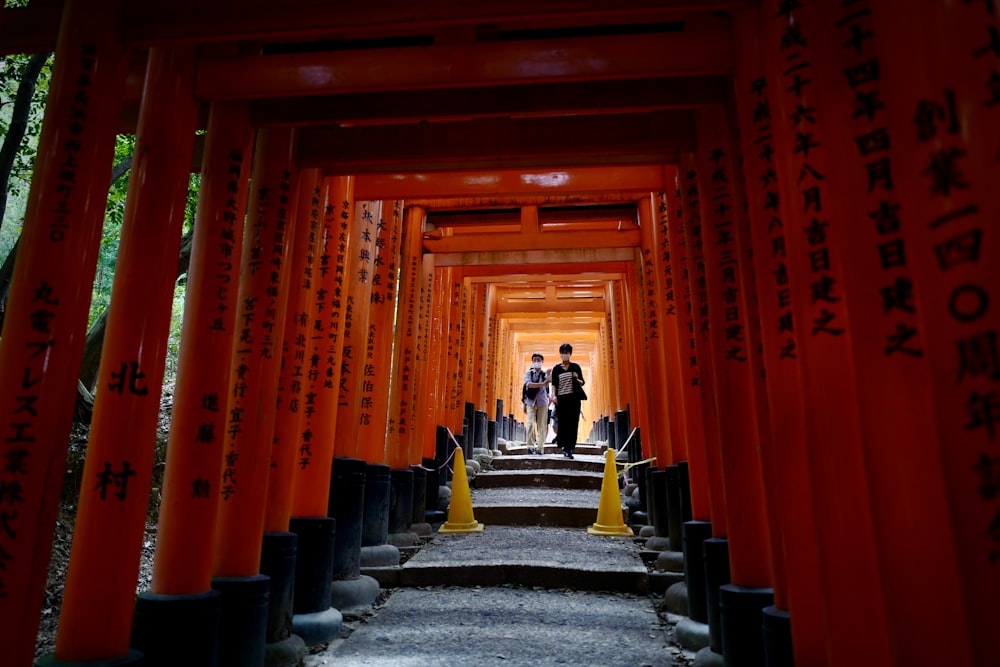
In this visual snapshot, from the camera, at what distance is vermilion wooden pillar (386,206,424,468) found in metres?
6.91

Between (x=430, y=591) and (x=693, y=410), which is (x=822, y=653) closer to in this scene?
(x=693, y=410)

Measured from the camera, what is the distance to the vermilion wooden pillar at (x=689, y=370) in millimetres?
3947

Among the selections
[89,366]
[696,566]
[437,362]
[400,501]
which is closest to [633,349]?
[437,362]

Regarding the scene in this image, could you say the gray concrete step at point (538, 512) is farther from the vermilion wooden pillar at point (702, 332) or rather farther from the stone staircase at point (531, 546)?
the vermilion wooden pillar at point (702, 332)

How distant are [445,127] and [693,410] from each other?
229cm

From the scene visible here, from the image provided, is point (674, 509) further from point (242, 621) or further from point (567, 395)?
point (567, 395)

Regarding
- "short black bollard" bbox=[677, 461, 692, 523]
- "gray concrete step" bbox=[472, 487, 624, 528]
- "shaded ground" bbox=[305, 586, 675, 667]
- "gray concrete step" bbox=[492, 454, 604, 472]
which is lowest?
"shaded ground" bbox=[305, 586, 675, 667]

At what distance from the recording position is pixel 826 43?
1815mm

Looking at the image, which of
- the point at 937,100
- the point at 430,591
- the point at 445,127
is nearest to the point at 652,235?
the point at 445,127

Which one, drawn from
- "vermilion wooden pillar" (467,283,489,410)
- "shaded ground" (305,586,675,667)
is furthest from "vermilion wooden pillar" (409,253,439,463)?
"vermilion wooden pillar" (467,283,489,410)

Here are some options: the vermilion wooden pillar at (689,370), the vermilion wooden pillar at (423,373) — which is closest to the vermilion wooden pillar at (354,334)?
the vermilion wooden pillar at (423,373)

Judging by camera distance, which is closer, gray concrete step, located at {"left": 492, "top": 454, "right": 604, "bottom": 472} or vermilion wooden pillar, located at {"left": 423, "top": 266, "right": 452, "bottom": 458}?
vermilion wooden pillar, located at {"left": 423, "top": 266, "right": 452, "bottom": 458}

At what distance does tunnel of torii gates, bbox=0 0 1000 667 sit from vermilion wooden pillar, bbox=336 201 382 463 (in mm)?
87

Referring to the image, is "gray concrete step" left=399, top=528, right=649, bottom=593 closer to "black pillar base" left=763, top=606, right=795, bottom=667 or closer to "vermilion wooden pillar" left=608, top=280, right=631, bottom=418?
"black pillar base" left=763, top=606, right=795, bottom=667
